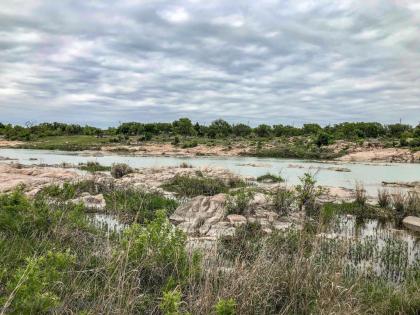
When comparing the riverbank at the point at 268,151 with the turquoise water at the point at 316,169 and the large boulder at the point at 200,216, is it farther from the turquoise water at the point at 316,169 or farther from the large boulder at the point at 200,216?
the large boulder at the point at 200,216

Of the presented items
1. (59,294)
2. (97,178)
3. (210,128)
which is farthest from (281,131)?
(59,294)

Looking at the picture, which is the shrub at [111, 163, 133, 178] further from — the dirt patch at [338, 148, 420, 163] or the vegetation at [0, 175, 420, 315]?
the dirt patch at [338, 148, 420, 163]

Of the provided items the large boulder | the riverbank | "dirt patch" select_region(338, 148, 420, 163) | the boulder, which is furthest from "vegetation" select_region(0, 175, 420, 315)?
the riverbank

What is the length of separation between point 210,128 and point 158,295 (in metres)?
91.9

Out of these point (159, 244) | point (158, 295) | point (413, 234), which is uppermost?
point (159, 244)

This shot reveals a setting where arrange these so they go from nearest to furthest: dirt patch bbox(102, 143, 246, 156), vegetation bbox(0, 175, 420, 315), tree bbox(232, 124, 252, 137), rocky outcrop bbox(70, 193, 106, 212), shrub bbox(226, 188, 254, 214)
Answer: vegetation bbox(0, 175, 420, 315), shrub bbox(226, 188, 254, 214), rocky outcrop bbox(70, 193, 106, 212), dirt patch bbox(102, 143, 246, 156), tree bbox(232, 124, 252, 137)

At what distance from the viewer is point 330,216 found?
50.0 feet

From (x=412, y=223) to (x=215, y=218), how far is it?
6.48 m

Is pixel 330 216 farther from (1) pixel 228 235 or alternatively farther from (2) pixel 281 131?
(2) pixel 281 131

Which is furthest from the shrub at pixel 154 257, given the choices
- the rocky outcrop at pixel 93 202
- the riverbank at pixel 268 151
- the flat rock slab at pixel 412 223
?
the riverbank at pixel 268 151

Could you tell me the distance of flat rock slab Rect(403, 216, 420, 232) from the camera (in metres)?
14.3

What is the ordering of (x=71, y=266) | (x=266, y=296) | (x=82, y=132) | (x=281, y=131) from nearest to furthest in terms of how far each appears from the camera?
(x=266, y=296) < (x=71, y=266) < (x=281, y=131) < (x=82, y=132)

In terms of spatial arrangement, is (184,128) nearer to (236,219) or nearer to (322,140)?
(322,140)

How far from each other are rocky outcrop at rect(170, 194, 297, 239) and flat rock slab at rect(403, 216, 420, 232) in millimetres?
4008
